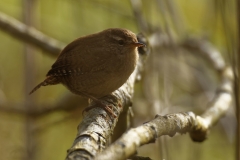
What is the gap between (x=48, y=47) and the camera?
4242 mm

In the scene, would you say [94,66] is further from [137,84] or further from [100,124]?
[137,84]

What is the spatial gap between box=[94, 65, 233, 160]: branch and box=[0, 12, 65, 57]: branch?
1718 mm

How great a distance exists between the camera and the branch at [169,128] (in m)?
1.52

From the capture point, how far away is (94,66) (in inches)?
129

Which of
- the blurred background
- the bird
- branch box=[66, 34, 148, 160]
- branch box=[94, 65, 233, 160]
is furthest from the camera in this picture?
the blurred background

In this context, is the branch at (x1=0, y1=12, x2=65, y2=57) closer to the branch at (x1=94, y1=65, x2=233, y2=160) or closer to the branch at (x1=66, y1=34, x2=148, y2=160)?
the branch at (x1=66, y1=34, x2=148, y2=160)

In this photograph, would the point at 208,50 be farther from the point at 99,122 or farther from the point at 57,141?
the point at 99,122

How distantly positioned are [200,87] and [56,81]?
7.23 ft

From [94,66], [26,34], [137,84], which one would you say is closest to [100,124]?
[94,66]

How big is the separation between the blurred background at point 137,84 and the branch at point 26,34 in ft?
0.11

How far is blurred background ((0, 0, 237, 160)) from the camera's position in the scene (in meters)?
3.95

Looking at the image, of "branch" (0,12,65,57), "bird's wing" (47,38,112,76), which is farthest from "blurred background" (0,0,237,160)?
"bird's wing" (47,38,112,76)

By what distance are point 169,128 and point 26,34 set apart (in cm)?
236

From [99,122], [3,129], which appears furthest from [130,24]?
[99,122]
